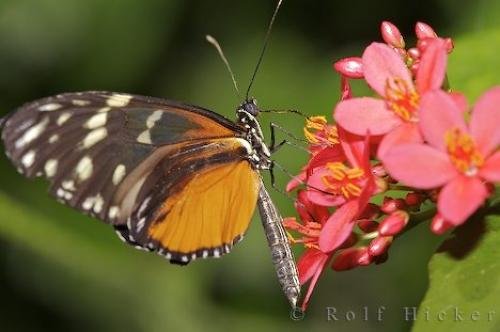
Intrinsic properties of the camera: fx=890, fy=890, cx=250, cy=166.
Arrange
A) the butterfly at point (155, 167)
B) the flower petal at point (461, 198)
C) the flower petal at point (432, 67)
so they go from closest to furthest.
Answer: the flower petal at point (461, 198), the flower petal at point (432, 67), the butterfly at point (155, 167)

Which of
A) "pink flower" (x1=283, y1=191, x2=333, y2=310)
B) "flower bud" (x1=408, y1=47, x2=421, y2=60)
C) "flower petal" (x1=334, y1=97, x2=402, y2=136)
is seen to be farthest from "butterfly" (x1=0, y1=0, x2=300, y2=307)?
"flower bud" (x1=408, y1=47, x2=421, y2=60)

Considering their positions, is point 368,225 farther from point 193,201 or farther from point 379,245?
point 193,201

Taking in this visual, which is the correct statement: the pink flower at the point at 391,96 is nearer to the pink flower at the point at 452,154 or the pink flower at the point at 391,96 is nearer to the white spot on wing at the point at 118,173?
the pink flower at the point at 452,154

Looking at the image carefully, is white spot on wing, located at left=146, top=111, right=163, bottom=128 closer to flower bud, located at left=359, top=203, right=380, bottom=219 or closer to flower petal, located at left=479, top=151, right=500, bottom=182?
flower bud, located at left=359, top=203, right=380, bottom=219

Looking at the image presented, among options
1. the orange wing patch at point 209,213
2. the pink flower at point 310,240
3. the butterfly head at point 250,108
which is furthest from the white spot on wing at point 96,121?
the pink flower at point 310,240

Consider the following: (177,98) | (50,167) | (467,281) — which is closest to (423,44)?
(467,281)
